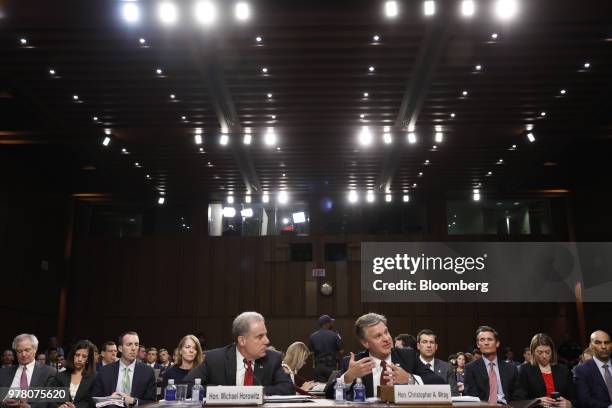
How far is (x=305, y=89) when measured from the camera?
10695 millimetres

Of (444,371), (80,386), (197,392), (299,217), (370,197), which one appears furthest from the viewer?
(299,217)

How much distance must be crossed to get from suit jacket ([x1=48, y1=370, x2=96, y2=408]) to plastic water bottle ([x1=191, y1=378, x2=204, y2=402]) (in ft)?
7.16

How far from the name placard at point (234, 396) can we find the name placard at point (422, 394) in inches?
28.7

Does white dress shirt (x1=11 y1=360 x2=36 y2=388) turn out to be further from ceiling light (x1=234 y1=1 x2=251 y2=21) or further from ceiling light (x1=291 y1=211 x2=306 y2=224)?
ceiling light (x1=291 y1=211 x2=306 y2=224)

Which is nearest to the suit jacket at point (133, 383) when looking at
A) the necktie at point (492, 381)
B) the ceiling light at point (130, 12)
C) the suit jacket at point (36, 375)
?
the suit jacket at point (36, 375)

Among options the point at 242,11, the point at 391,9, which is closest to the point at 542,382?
the point at 391,9

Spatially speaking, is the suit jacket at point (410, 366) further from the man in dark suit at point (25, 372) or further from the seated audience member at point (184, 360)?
the man in dark suit at point (25, 372)

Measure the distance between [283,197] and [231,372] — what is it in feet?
44.3

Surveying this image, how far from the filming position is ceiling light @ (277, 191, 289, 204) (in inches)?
676

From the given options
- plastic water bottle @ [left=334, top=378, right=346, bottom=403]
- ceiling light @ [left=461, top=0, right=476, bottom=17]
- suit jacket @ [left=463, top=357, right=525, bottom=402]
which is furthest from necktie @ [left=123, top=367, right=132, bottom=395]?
ceiling light @ [left=461, top=0, right=476, bottom=17]

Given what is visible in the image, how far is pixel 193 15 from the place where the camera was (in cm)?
859

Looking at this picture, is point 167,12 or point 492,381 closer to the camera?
point 492,381

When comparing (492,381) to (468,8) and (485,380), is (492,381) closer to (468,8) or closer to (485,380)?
(485,380)

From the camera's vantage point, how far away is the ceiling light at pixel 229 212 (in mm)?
17531
